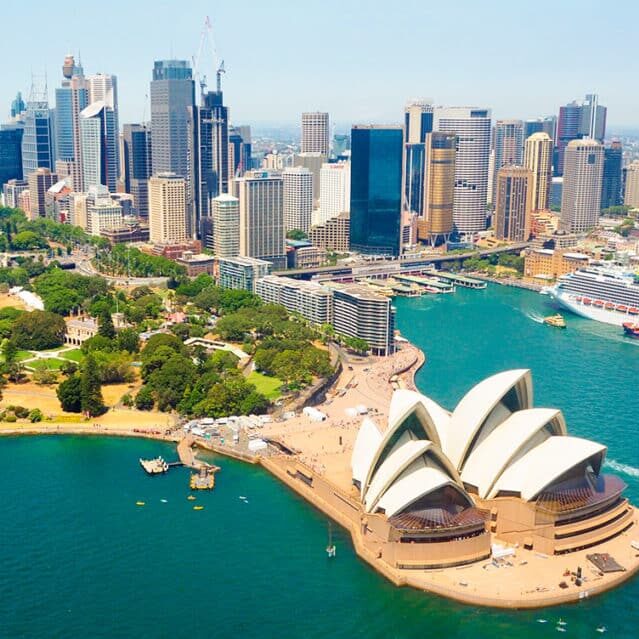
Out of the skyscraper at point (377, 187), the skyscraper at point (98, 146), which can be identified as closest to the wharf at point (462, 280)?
the skyscraper at point (377, 187)

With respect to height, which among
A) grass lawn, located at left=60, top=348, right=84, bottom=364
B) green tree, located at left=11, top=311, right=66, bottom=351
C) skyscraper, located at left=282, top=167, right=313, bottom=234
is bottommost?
grass lawn, located at left=60, top=348, right=84, bottom=364

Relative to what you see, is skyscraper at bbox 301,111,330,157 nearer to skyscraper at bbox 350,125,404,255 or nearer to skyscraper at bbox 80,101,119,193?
skyscraper at bbox 80,101,119,193

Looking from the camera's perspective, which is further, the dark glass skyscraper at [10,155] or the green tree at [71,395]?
the dark glass skyscraper at [10,155]

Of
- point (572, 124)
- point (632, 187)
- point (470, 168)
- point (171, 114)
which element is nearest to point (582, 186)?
point (470, 168)

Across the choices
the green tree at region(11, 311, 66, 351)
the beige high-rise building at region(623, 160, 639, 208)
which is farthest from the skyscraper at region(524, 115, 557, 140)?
the green tree at region(11, 311, 66, 351)

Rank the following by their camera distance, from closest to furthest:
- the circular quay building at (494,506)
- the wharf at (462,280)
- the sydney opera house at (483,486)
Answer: the circular quay building at (494,506)
the sydney opera house at (483,486)
the wharf at (462,280)

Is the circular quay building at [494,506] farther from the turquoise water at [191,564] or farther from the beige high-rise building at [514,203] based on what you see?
the beige high-rise building at [514,203]
